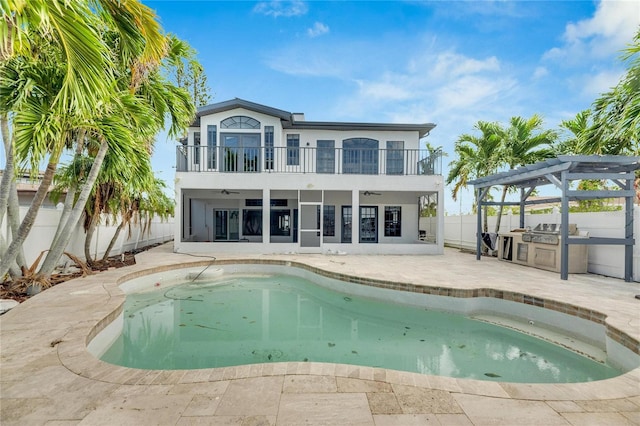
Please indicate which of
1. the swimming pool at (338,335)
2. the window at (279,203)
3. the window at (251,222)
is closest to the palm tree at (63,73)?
the swimming pool at (338,335)

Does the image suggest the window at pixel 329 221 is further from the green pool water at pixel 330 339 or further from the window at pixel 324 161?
the green pool water at pixel 330 339

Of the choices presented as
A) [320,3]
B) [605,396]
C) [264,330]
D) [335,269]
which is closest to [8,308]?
[264,330]

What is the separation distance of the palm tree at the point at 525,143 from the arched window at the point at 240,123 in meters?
10.2

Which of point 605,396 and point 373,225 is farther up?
point 373,225

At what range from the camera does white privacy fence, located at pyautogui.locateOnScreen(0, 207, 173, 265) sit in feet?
20.3

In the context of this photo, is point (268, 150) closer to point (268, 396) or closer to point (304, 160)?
point (304, 160)

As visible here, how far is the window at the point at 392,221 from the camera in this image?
47.0 feet

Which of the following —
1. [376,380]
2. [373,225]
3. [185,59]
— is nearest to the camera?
[376,380]

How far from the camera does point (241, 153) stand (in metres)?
11.3

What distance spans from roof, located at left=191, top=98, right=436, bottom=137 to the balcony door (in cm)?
115

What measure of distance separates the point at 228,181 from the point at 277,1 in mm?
6584

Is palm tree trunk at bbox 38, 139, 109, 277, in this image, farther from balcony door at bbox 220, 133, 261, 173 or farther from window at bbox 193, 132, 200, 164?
window at bbox 193, 132, 200, 164

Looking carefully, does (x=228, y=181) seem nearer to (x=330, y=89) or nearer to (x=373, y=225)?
(x=373, y=225)

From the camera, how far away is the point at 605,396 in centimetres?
224
